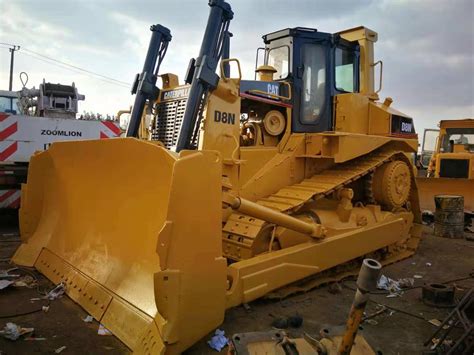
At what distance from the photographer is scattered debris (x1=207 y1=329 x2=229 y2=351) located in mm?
3301

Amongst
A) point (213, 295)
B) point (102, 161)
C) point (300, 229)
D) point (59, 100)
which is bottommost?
point (213, 295)

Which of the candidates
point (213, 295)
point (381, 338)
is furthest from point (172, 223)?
point (381, 338)

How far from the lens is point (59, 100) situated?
32.0ft

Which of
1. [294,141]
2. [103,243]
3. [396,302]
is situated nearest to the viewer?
[103,243]

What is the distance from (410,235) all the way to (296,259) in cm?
336

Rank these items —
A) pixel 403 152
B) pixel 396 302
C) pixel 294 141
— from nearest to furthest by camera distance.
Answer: pixel 396 302 → pixel 294 141 → pixel 403 152

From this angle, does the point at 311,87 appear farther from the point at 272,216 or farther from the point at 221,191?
the point at 221,191

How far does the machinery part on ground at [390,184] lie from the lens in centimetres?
586

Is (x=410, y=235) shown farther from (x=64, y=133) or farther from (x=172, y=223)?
(x=64, y=133)

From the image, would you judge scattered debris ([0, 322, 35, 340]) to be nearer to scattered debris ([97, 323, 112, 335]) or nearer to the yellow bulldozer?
scattered debris ([97, 323, 112, 335])

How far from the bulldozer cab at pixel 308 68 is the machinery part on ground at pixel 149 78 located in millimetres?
1523

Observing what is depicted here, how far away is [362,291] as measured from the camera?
2143 millimetres

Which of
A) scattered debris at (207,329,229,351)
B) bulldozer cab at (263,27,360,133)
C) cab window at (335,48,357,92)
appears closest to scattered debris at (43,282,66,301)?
scattered debris at (207,329,229,351)

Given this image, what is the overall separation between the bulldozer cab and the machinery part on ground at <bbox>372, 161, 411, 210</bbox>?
99cm
